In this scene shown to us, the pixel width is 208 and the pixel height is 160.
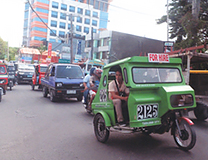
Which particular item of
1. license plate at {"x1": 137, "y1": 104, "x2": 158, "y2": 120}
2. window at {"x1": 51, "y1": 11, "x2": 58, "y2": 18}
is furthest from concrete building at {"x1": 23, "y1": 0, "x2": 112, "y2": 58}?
license plate at {"x1": 137, "y1": 104, "x2": 158, "y2": 120}

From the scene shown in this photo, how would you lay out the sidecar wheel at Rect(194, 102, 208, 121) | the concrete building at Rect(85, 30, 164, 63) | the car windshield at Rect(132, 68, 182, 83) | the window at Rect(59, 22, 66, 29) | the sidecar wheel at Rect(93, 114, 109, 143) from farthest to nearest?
the window at Rect(59, 22, 66, 29)
the concrete building at Rect(85, 30, 164, 63)
the sidecar wheel at Rect(194, 102, 208, 121)
the sidecar wheel at Rect(93, 114, 109, 143)
the car windshield at Rect(132, 68, 182, 83)

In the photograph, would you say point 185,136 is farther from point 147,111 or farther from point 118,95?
point 118,95

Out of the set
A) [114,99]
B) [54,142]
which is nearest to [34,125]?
[54,142]

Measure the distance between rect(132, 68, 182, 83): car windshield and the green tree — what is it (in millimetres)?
11041

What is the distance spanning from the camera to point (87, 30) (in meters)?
85.9

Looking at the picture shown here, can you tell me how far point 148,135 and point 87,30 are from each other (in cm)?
8303

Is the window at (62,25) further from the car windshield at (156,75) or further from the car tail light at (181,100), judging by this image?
the car tail light at (181,100)

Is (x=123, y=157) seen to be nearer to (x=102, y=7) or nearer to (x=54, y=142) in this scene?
(x=54, y=142)

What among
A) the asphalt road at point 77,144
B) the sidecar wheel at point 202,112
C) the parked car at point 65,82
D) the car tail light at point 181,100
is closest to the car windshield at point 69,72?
the parked car at point 65,82

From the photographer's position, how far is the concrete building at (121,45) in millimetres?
43531

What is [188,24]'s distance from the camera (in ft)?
49.3

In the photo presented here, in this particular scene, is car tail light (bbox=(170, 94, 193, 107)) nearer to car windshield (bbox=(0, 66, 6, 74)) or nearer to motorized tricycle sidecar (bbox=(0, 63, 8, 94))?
motorized tricycle sidecar (bbox=(0, 63, 8, 94))

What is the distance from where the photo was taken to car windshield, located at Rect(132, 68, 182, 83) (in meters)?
4.47

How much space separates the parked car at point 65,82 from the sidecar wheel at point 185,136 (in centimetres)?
766
